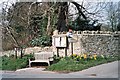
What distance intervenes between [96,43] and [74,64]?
0.73 meters

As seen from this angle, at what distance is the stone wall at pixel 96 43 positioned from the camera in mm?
7033

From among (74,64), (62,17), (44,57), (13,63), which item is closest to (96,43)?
(74,64)

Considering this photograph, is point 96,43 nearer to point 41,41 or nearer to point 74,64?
point 74,64

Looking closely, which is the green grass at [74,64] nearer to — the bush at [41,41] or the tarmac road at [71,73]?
the tarmac road at [71,73]

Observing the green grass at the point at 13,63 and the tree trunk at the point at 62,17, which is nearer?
the green grass at the point at 13,63

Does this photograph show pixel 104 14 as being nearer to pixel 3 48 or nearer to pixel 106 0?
pixel 106 0

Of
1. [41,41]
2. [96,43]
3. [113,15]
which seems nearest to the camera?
[113,15]

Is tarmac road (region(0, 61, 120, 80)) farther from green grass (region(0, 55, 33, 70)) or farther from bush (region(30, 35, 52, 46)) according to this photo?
bush (region(30, 35, 52, 46))

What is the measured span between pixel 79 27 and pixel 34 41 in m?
1.07

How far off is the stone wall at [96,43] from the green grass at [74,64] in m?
0.18

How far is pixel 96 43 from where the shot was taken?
7.19 meters

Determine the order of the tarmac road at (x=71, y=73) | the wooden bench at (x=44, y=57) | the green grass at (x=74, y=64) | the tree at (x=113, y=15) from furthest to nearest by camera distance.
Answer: the wooden bench at (x=44, y=57) < the green grass at (x=74, y=64) < the tree at (x=113, y=15) < the tarmac road at (x=71, y=73)

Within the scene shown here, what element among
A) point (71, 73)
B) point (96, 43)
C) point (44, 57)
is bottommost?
point (71, 73)

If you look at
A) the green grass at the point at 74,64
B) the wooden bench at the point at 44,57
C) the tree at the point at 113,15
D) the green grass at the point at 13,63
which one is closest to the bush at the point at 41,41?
the wooden bench at the point at 44,57
